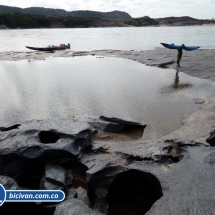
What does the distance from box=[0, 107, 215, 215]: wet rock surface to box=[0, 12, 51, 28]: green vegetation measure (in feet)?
225

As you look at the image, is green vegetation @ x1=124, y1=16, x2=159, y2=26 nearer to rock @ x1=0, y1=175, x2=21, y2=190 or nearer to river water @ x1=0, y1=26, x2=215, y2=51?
river water @ x1=0, y1=26, x2=215, y2=51

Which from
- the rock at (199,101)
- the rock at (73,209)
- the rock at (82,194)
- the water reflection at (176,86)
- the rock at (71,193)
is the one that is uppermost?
the rock at (73,209)

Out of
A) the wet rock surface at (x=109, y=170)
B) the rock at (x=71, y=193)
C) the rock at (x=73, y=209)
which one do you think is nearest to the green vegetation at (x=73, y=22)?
the wet rock surface at (x=109, y=170)

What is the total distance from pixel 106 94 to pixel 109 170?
612 centimetres

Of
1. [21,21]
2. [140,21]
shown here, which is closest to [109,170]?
[21,21]

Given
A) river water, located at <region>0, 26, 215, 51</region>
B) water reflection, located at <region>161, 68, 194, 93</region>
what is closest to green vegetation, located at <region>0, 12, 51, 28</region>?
river water, located at <region>0, 26, 215, 51</region>

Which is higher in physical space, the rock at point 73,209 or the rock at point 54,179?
the rock at point 73,209

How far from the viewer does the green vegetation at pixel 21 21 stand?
6472cm

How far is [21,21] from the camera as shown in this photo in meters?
68.2

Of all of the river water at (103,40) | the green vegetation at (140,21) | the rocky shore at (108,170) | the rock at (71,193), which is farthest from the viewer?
the green vegetation at (140,21)

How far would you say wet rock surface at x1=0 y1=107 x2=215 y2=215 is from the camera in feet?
11.1

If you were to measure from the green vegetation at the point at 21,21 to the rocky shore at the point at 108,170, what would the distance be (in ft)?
224

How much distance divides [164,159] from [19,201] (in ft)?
8.68

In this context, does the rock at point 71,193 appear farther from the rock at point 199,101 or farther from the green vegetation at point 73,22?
the green vegetation at point 73,22
